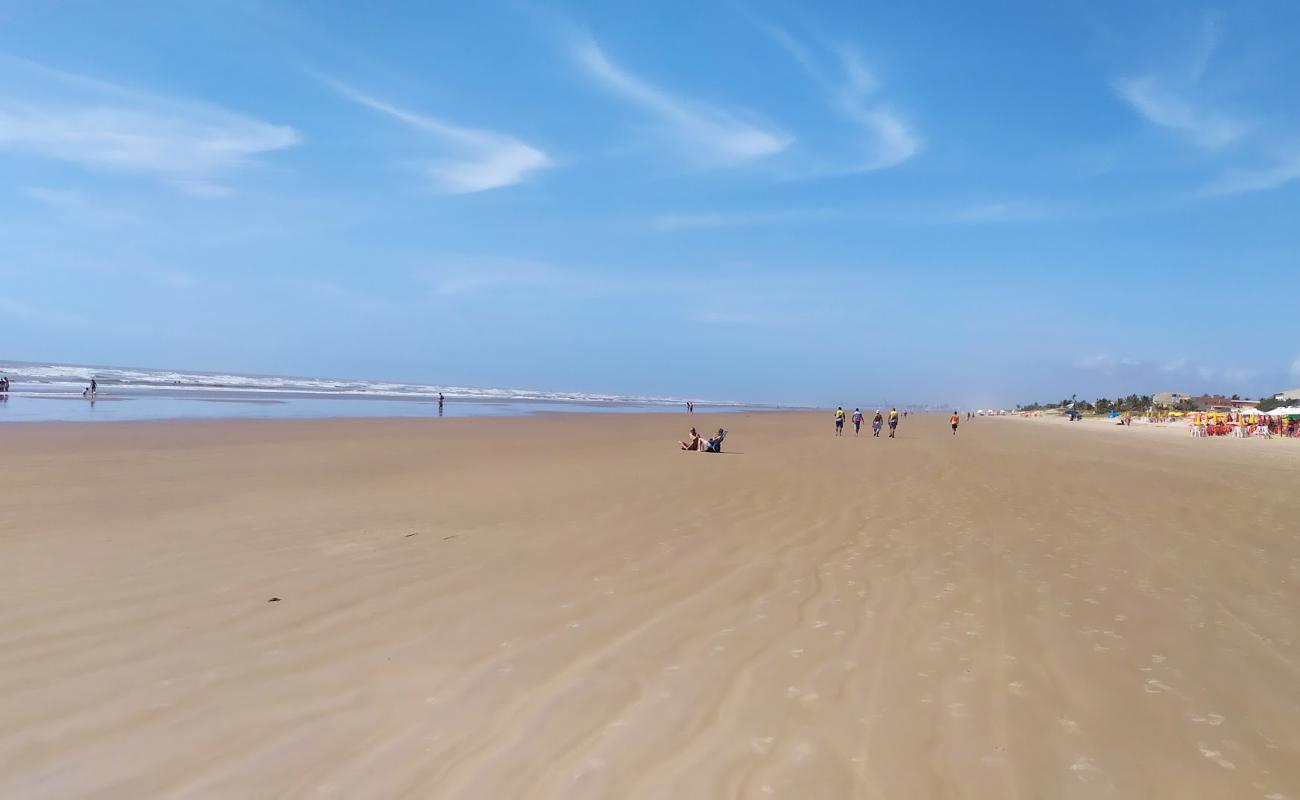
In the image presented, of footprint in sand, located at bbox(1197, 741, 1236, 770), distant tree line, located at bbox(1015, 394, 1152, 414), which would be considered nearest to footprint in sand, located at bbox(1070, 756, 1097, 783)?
footprint in sand, located at bbox(1197, 741, 1236, 770)

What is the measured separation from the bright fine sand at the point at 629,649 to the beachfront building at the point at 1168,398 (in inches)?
3476

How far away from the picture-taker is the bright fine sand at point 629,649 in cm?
326

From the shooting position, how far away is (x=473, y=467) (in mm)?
15375

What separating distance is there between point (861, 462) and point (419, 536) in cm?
1372

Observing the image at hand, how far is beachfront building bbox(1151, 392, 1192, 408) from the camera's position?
82.9 metres

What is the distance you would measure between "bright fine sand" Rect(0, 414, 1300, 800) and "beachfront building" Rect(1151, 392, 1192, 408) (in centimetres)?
8828

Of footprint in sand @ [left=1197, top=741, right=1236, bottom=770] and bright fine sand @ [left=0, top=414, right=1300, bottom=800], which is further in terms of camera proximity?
footprint in sand @ [left=1197, top=741, right=1236, bottom=770]

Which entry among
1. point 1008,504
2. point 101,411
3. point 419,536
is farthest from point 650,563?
point 101,411

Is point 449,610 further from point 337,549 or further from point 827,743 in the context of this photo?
point 827,743

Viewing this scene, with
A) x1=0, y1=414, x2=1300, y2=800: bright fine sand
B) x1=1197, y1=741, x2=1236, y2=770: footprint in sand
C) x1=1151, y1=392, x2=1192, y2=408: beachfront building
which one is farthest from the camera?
x1=1151, y1=392, x2=1192, y2=408: beachfront building

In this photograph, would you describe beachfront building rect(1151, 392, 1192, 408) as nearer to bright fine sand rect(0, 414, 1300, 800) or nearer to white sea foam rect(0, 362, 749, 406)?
white sea foam rect(0, 362, 749, 406)

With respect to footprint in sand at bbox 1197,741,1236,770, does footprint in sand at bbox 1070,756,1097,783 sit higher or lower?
lower

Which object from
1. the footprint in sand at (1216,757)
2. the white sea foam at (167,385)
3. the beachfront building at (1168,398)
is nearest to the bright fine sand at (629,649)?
the footprint in sand at (1216,757)

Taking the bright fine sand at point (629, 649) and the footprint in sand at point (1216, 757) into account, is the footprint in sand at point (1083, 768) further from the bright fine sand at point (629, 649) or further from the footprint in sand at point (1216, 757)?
the footprint in sand at point (1216, 757)
